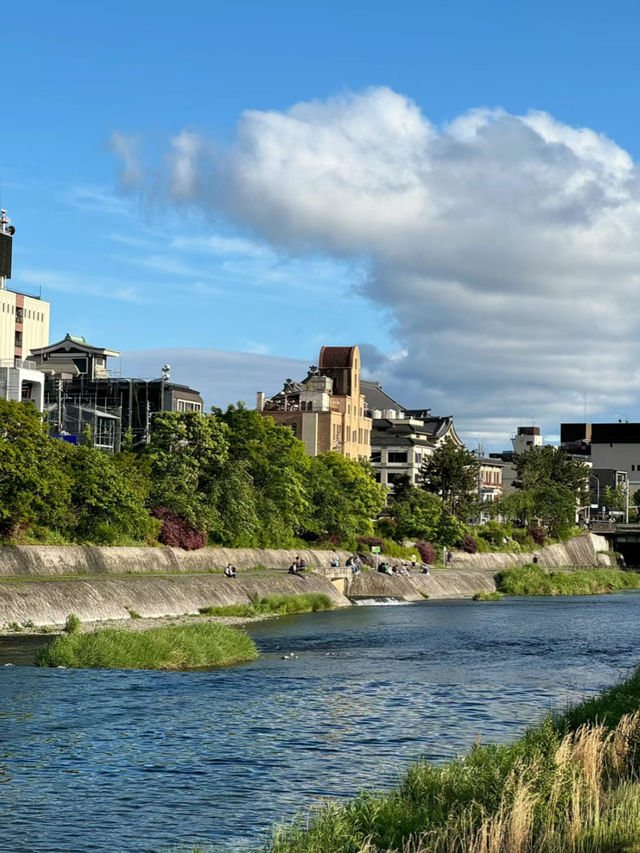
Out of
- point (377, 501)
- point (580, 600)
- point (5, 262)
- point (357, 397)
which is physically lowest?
point (580, 600)

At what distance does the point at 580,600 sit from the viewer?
123625 mm

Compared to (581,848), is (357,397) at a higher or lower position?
higher

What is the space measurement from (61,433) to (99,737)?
98458 mm

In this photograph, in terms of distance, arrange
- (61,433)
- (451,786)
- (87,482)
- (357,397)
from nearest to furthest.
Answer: (451,786)
(87,482)
(61,433)
(357,397)

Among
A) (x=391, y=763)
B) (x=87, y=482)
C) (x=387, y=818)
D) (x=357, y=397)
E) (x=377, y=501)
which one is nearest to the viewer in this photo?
(x=387, y=818)

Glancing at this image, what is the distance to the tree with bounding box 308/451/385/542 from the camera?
13150 cm

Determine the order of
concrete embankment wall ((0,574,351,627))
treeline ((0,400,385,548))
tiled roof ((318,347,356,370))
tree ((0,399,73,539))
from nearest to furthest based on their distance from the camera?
concrete embankment wall ((0,574,351,627))
tree ((0,399,73,539))
treeline ((0,400,385,548))
tiled roof ((318,347,356,370))

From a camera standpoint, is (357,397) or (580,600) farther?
(357,397)

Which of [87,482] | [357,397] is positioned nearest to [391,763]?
[87,482]

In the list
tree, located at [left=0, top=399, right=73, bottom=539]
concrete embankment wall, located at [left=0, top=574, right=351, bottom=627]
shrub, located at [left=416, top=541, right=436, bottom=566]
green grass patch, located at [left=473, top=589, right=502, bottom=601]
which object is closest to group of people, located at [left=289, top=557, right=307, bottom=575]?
concrete embankment wall, located at [left=0, top=574, right=351, bottom=627]

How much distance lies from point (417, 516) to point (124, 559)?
7234 cm

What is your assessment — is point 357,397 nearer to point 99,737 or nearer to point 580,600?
point 580,600

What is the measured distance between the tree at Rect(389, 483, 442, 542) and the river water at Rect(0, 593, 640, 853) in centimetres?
8433

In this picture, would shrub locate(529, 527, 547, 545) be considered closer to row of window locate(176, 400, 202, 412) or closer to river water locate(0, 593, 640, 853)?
row of window locate(176, 400, 202, 412)
